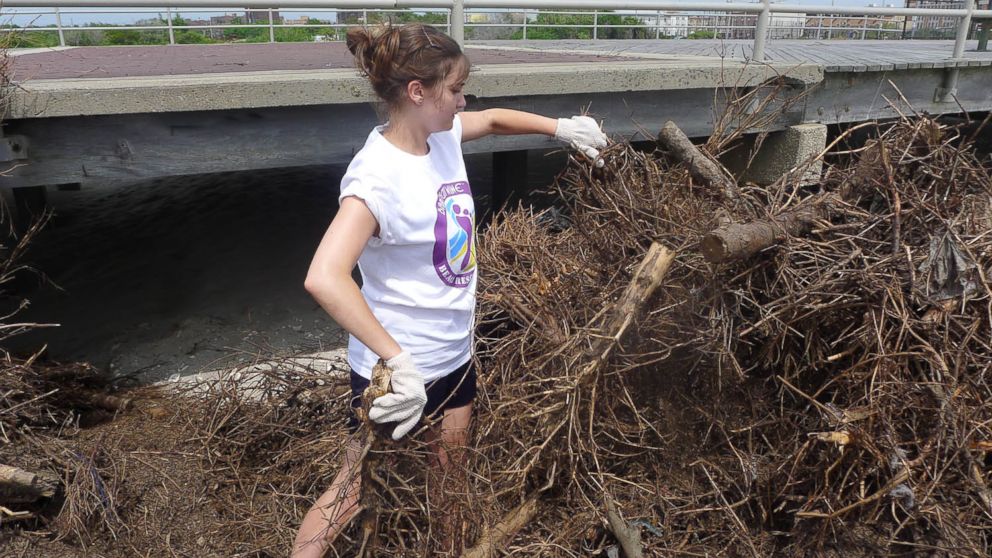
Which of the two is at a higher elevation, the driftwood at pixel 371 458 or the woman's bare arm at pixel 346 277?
the woman's bare arm at pixel 346 277

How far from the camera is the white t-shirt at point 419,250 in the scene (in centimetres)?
193

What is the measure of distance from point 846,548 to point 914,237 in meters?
1.20

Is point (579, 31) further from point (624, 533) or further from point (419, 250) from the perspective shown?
point (419, 250)

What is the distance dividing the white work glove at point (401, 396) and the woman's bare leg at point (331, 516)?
8.6 inches

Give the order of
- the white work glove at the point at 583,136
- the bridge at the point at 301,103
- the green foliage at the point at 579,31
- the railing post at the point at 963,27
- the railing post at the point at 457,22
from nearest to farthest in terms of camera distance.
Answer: the white work glove at the point at 583,136
the bridge at the point at 301,103
the railing post at the point at 457,22
the railing post at the point at 963,27
the green foliage at the point at 579,31

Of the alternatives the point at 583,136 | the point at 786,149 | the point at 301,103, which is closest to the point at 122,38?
the point at 301,103

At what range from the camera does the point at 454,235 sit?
2.10 m

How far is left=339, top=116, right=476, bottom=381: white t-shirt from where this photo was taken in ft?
6.34

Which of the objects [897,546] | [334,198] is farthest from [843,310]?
[334,198]

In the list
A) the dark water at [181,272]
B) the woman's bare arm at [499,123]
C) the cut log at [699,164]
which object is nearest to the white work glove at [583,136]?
the woman's bare arm at [499,123]

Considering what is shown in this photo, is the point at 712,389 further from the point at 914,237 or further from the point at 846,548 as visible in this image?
the point at 914,237

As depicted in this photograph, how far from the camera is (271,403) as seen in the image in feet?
10.8

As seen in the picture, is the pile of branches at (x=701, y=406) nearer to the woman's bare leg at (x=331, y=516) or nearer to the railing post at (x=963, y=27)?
the woman's bare leg at (x=331, y=516)

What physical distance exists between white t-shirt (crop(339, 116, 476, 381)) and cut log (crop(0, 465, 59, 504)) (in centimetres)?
146
